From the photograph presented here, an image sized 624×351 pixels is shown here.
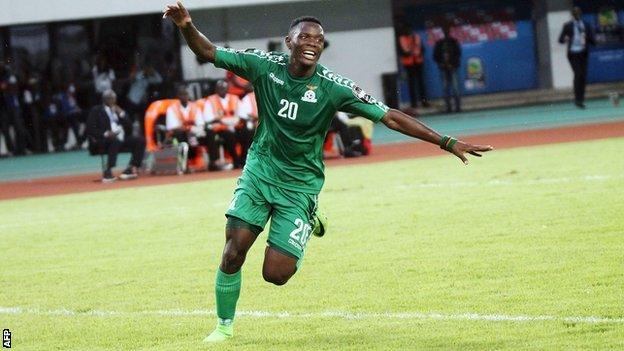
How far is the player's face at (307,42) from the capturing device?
28.6ft

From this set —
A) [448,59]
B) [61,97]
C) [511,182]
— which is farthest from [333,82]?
[448,59]

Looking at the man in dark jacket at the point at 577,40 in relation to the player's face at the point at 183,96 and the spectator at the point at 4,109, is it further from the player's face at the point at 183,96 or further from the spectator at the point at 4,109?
the spectator at the point at 4,109

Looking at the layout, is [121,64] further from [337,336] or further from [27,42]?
[337,336]

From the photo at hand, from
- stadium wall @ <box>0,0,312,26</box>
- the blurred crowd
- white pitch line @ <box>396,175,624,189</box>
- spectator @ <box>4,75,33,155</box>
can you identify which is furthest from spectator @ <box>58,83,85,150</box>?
white pitch line @ <box>396,175,624,189</box>

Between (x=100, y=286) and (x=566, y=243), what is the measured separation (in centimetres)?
427

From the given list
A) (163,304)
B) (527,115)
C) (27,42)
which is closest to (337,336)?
(163,304)

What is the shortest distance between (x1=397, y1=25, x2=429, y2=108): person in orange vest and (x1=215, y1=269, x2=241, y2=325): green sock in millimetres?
27959

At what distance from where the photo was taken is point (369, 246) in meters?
13.4

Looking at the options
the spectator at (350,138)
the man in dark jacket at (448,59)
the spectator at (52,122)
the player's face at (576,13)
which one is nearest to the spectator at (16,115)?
the spectator at (52,122)

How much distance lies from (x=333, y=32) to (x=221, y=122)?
12.0m

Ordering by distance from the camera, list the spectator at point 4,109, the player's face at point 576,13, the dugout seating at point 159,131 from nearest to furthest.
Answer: the dugout seating at point 159,131 < the player's face at point 576,13 < the spectator at point 4,109

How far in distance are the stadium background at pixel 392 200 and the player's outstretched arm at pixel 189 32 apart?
1.89 meters

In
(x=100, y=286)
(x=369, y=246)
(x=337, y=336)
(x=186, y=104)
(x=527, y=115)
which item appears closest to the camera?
(x=337, y=336)

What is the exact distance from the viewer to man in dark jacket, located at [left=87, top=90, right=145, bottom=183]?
2511 centimetres
